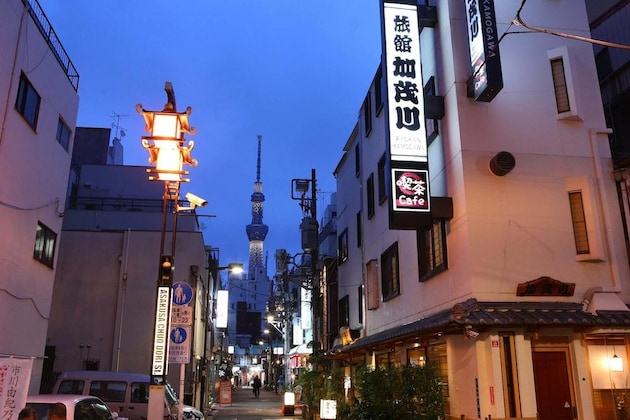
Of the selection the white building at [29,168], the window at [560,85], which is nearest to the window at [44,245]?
the white building at [29,168]

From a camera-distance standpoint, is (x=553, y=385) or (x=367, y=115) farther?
(x=367, y=115)

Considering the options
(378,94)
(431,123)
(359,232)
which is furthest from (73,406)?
(359,232)

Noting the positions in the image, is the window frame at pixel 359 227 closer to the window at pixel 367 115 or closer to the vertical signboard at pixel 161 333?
the window at pixel 367 115

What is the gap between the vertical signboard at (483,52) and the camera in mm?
12156

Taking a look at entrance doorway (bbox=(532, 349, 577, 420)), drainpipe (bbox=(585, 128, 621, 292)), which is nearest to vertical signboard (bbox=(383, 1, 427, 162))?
drainpipe (bbox=(585, 128, 621, 292))

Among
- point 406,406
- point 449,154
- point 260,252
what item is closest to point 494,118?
point 449,154

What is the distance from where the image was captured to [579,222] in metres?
12.9

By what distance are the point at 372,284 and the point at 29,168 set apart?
41.6 feet

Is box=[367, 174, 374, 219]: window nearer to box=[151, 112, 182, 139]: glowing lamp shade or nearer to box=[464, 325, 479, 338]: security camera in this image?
box=[151, 112, 182, 139]: glowing lamp shade

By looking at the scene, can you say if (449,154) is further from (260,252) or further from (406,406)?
(260,252)

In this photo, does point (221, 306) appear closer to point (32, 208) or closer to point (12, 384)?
point (32, 208)

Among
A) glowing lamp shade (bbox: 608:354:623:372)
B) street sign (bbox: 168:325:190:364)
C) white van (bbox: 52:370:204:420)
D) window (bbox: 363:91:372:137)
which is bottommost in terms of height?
white van (bbox: 52:370:204:420)

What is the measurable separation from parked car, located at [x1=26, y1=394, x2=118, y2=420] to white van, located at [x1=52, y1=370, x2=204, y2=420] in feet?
21.1

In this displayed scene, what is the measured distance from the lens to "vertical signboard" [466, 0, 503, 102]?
12.2 meters
